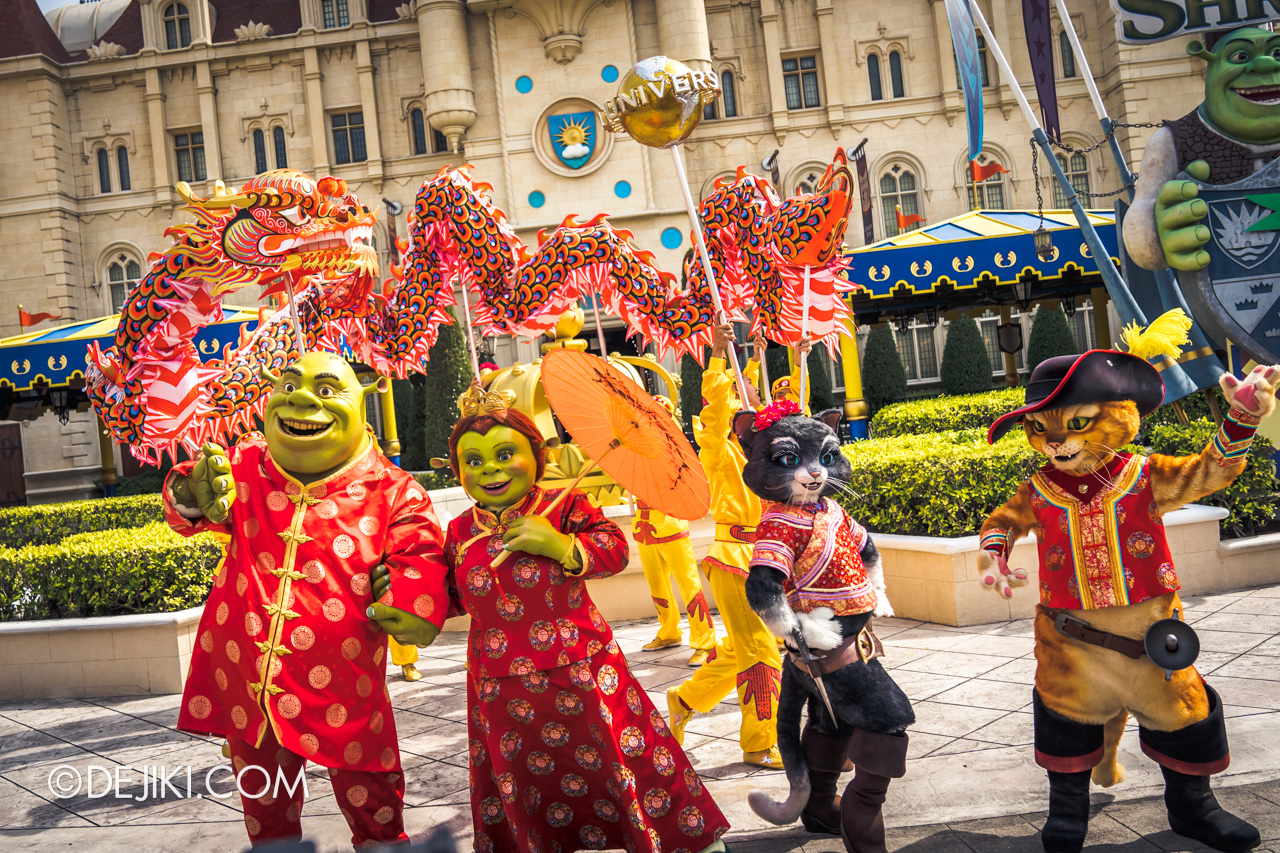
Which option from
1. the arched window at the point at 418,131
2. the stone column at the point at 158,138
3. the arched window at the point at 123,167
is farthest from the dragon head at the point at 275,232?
the arched window at the point at 123,167

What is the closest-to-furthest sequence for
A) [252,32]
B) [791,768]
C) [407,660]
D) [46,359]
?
[791,768], [407,660], [46,359], [252,32]

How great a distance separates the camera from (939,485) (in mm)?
5965

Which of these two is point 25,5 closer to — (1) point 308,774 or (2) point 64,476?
(2) point 64,476

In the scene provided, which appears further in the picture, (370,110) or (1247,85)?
(370,110)

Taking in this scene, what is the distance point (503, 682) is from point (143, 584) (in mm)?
3931

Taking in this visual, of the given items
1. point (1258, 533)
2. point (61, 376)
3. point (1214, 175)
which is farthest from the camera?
point (61, 376)

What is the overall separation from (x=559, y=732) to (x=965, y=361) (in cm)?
1925

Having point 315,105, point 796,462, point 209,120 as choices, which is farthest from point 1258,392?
point 209,120

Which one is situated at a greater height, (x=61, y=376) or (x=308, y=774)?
(x=61, y=376)

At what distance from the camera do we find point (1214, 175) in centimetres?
689

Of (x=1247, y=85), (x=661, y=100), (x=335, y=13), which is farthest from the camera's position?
(x=335, y=13)

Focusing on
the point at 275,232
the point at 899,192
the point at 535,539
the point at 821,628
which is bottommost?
the point at 821,628

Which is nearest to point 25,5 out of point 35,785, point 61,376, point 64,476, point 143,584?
point 64,476

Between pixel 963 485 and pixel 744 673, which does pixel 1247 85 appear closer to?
pixel 963 485
